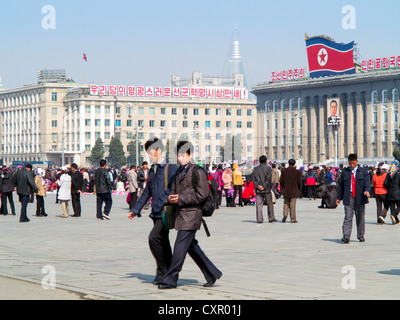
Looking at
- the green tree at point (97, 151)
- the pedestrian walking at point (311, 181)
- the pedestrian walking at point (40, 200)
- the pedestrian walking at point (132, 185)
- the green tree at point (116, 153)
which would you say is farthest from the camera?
the green tree at point (97, 151)

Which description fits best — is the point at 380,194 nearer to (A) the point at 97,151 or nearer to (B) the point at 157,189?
(B) the point at 157,189

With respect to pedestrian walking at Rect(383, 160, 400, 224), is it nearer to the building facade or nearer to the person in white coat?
the person in white coat

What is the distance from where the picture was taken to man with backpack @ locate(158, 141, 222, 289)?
959cm

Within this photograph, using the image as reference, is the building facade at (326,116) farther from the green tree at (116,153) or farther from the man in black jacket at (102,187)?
the man in black jacket at (102,187)

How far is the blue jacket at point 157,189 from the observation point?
10.0 metres

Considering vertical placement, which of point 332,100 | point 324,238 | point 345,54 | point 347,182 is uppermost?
point 345,54

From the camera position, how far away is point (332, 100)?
93.0 m

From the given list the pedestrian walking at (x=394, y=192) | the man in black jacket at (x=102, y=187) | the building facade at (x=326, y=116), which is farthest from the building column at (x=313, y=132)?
the pedestrian walking at (x=394, y=192)

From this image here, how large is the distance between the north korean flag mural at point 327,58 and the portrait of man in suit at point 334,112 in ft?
39.7

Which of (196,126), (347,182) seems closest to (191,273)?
(347,182)

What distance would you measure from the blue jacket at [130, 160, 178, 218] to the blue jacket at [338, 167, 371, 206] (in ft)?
20.8

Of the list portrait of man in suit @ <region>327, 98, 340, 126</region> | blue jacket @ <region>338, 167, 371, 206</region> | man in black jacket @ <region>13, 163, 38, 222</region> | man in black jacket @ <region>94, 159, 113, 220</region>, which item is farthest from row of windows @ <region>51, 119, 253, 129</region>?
blue jacket @ <region>338, 167, 371, 206</region>
